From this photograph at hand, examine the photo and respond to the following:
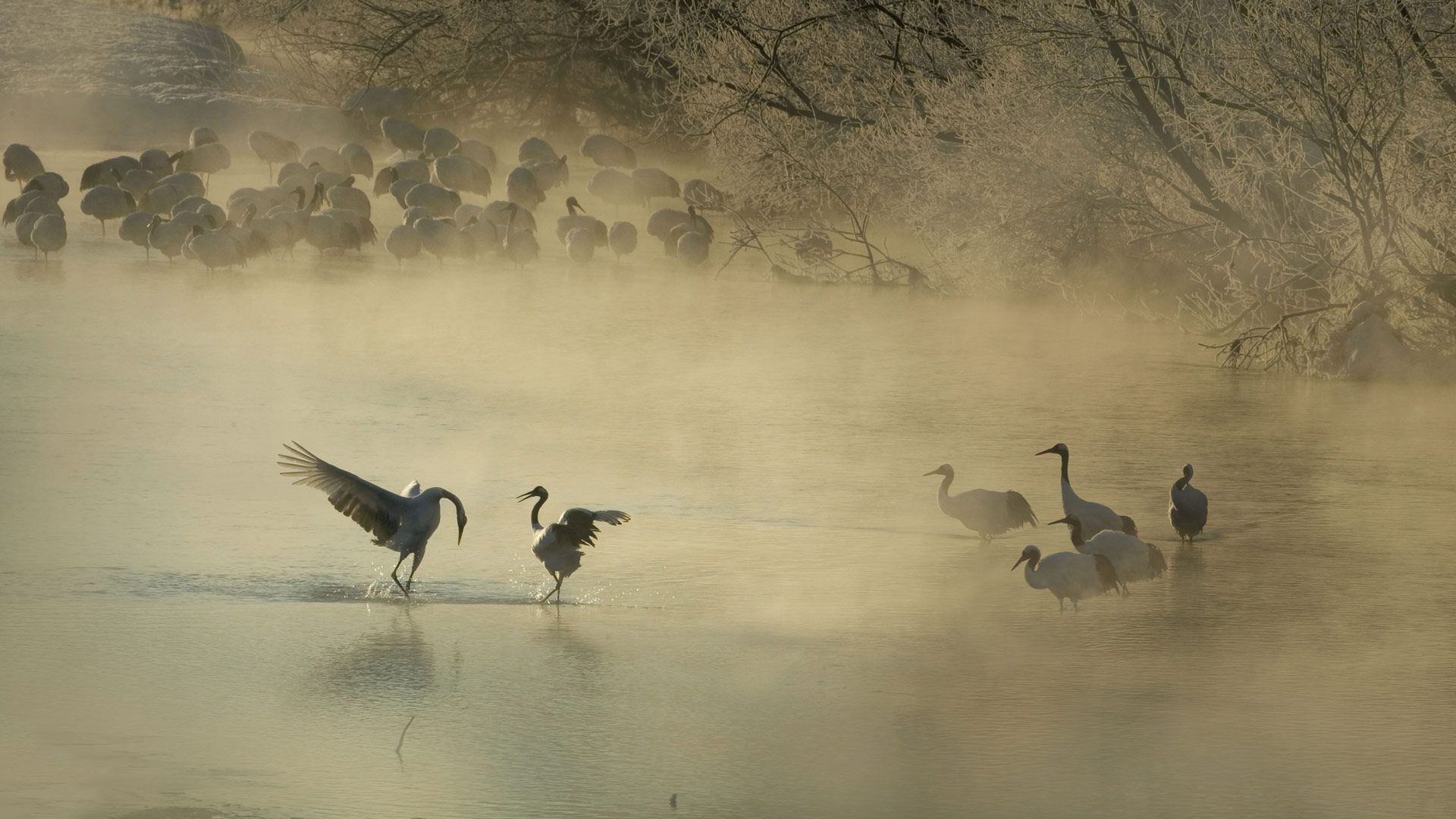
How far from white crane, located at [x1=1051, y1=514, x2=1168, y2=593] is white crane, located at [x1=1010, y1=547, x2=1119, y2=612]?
8.9 inches

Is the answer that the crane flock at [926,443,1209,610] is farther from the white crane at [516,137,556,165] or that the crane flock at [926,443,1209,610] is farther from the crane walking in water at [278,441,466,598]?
the white crane at [516,137,556,165]

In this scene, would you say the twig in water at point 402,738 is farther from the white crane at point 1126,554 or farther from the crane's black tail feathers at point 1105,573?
the white crane at point 1126,554

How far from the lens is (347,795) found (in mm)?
4785

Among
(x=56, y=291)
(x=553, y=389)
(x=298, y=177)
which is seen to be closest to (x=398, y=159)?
(x=298, y=177)

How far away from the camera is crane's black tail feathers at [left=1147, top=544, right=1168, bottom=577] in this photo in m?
7.14

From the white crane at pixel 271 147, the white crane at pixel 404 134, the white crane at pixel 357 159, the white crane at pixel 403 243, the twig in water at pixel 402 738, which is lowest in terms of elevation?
the twig in water at pixel 402 738

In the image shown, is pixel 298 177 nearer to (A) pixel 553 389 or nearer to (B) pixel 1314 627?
(A) pixel 553 389

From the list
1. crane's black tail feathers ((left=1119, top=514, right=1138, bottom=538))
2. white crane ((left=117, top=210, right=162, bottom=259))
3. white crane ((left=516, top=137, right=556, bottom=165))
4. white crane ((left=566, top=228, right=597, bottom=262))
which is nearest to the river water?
crane's black tail feathers ((left=1119, top=514, right=1138, bottom=538))

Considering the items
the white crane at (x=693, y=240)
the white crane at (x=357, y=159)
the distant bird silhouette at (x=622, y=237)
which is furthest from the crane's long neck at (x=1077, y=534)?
the white crane at (x=357, y=159)

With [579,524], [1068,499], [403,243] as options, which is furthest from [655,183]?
[579,524]

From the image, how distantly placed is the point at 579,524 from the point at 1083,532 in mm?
2182

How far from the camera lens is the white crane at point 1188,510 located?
7852 millimetres

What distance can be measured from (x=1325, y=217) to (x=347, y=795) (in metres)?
10.5

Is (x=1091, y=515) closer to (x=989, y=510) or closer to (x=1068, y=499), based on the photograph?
(x=1068, y=499)
